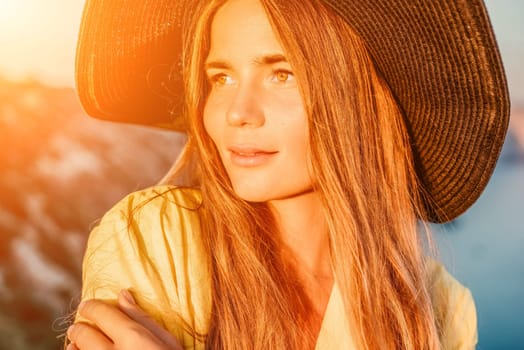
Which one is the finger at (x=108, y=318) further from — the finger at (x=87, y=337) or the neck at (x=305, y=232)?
the neck at (x=305, y=232)

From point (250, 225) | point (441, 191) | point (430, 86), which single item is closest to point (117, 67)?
point (250, 225)

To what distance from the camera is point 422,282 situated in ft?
5.25

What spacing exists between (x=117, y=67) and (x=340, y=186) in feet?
1.94

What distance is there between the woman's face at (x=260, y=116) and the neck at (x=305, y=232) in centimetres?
15

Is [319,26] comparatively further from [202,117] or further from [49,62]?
[49,62]

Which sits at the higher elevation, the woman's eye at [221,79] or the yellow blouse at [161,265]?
the woman's eye at [221,79]

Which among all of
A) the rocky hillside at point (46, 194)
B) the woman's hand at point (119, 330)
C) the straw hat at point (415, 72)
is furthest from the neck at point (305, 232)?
the rocky hillside at point (46, 194)

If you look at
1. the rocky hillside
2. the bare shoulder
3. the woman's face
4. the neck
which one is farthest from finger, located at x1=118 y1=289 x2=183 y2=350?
the rocky hillside

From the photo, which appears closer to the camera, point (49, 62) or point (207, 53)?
point (207, 53)

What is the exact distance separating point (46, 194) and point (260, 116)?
99 centimetres

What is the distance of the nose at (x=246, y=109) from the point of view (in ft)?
4.47

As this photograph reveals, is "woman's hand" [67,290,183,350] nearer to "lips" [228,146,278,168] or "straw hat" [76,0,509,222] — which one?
"lips" [228,146,278,168]

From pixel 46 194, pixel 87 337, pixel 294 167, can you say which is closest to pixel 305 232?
pixel 294 167

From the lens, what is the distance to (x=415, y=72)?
56.1 inches
